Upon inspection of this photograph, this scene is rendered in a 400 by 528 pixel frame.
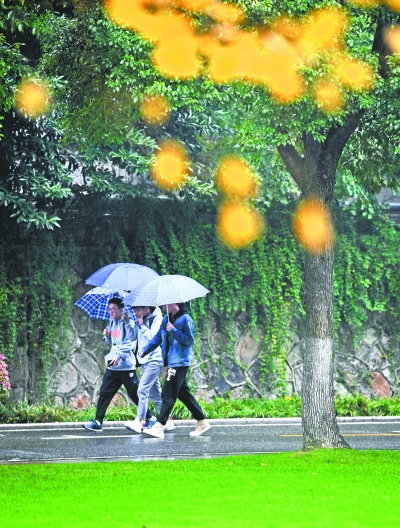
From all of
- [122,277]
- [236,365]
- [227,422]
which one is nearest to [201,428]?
[227,422]

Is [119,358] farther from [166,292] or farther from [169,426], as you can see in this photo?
[166,292]

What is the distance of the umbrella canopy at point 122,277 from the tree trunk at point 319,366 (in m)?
4.78

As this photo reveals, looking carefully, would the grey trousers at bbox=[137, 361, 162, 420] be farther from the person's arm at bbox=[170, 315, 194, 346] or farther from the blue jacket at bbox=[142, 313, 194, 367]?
the person's arm at bbox=[170, 315, 194, 346]

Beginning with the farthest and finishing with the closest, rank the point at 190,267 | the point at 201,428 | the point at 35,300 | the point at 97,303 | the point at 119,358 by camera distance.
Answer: the point at 190,267
the point at 35,300
the point at 97,303
the point at 119,358
the point at 201,428

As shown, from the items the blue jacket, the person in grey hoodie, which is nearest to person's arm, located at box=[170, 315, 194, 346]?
the blue jacket

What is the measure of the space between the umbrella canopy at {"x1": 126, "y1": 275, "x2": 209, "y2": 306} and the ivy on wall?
486 centimetres

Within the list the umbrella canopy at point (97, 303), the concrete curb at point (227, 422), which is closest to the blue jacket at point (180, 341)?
the umbrella canopy at point (97, 303)

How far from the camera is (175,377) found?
574 inches

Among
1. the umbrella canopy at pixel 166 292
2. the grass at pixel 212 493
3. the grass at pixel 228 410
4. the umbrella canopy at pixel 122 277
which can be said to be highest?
the umbrella canopy at pixel 122 277

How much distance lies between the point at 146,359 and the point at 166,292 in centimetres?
144

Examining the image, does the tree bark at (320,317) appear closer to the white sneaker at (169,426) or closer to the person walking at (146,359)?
the person walking at (146,359)

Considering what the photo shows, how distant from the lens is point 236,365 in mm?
20688

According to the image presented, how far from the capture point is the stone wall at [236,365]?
19812 millimetres

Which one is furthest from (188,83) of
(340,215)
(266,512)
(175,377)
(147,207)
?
(340,215)
